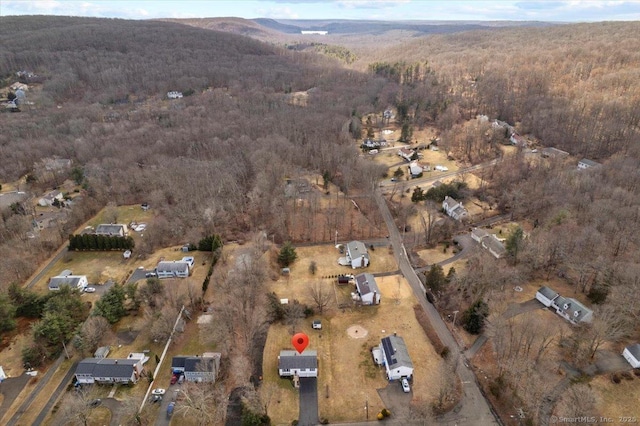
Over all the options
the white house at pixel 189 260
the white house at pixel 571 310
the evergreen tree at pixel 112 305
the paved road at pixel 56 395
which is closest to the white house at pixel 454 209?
the white house at pixel 571 310

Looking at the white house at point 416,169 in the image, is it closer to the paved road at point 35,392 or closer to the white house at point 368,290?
the white house at point 368,290

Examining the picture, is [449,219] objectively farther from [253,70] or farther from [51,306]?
Result: [253,70]

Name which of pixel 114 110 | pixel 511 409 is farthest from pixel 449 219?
pixel 114 110

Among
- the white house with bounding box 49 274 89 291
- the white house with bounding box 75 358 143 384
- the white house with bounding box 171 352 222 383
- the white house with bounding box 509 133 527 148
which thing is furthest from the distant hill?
the white house with bounding box 171 352 222 383

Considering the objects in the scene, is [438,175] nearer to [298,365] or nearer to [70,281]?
[298,365]

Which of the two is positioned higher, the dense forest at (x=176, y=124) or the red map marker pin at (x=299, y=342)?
the dense forest at (x=176, y=124)

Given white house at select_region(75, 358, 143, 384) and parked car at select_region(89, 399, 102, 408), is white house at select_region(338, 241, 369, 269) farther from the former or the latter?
parked car at select_region(89, 399, 102, 408)
